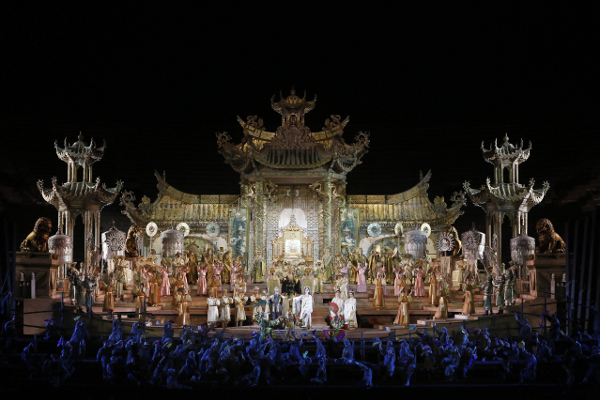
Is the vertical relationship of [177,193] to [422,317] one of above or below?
above

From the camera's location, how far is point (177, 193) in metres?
21.8

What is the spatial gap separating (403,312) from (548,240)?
173 inches

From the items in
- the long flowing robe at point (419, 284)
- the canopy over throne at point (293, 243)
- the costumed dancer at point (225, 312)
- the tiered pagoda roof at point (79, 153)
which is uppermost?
the tiered pagoda roof at point (79, 153)

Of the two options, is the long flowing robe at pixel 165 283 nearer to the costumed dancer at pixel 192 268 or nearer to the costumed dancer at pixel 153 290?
the costumed dancer at pixel 153 290

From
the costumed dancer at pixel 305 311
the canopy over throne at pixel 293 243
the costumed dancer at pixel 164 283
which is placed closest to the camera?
the costumed dancer at pixel 305 311

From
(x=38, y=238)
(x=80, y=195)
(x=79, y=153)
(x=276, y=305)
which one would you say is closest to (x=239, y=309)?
(x=276, y=305)

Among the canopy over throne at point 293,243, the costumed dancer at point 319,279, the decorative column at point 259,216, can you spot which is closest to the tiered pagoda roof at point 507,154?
the costumed dancer at point 319,279

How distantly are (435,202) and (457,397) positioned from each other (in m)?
10.3

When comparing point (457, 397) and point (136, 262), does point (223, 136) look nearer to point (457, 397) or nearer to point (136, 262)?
point (136, 262)

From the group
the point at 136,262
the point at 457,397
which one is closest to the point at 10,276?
the point at 136,262

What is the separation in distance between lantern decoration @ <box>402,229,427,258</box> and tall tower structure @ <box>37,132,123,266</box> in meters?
8.23

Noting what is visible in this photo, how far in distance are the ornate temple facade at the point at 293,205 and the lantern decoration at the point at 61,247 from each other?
2845mm

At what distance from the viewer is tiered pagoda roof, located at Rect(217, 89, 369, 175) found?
20297mm

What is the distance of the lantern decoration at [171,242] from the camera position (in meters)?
19.6
